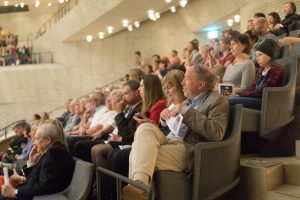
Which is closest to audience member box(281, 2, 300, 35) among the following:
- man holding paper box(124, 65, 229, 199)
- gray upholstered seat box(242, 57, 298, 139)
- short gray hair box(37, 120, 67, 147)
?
gray upholstered seat box(242, 57, 298, 139)

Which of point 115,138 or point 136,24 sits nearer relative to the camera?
point 115,138

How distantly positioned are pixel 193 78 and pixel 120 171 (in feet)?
3.34

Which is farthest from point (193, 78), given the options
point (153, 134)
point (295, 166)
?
point (295, 166)

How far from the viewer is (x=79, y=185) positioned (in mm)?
3402

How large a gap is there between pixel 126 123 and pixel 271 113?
137 cm

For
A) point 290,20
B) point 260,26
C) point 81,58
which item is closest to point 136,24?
point 81,58

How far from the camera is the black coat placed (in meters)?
3.58

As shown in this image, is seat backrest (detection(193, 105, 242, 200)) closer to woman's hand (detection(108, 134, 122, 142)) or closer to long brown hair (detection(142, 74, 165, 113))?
long brown hair (detection(142, 74, 165, 113))


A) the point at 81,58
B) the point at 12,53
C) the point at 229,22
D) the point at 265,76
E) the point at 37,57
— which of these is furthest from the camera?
the point at 37,57

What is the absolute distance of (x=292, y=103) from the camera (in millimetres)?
4238

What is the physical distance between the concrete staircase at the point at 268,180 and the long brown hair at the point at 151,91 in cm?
96

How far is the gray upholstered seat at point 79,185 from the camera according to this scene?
3.27 m

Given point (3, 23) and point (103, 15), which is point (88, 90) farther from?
point (3, 23)

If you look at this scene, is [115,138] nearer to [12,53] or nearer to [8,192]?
[8,192]
